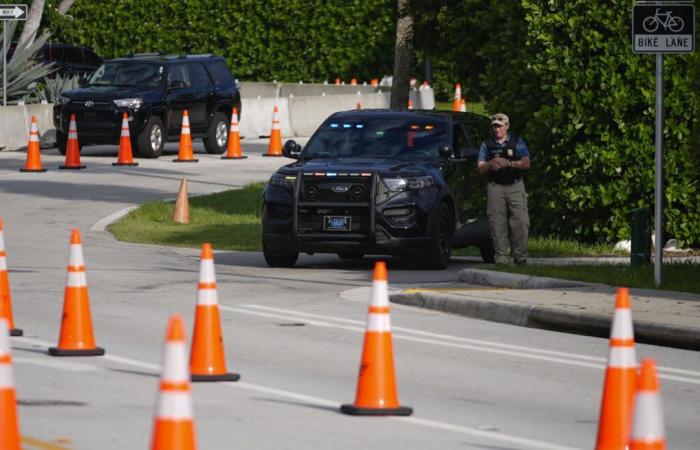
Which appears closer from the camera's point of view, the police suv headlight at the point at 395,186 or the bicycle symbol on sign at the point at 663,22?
the bicycle symbol on sign at the point at 663,22

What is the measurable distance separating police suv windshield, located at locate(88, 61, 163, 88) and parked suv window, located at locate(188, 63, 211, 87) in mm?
904

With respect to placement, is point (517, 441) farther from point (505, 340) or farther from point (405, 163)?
point (405, 163)

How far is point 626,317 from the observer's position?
27.2 ft

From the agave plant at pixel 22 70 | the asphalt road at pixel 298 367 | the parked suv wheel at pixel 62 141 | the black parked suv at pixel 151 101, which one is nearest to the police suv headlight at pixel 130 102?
the black parked suv at pixel 151 101

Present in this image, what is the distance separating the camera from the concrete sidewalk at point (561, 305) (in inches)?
531

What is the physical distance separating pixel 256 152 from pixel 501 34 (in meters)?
16.3

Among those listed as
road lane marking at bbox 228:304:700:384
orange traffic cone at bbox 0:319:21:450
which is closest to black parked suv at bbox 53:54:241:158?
road lane marking at bbox 228:304:700:384

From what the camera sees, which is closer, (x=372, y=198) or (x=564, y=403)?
(x=564, y=403)

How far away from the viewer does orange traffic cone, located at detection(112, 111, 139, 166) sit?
31.7 metres

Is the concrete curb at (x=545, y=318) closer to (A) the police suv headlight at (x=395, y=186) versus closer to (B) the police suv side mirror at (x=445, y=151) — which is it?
(A) the police suv headlight at (x=395, y=186)

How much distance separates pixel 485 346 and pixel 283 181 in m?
5.86

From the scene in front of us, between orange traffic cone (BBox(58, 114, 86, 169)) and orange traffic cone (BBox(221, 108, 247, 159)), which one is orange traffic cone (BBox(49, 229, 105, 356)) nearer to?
orange traffic cone (BBox(58, 114, 86, 169))

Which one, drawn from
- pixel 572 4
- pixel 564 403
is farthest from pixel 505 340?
pixel 572 4

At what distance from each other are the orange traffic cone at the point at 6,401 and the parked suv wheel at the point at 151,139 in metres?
25.7
